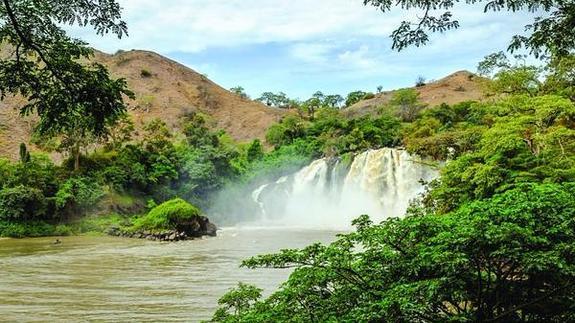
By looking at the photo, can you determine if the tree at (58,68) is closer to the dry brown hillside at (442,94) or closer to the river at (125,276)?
the river at (125,276)

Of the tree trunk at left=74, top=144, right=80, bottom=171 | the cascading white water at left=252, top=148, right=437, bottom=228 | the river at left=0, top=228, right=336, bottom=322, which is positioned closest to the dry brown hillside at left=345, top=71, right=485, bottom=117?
the cascading white water at left=252, top=148, right=437, bottom=228

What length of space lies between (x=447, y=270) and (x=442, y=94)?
75.2 metres

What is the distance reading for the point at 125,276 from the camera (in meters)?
18.3

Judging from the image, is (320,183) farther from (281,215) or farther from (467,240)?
(467,240)

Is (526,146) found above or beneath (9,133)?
beneath

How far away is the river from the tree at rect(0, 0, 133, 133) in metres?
6.59

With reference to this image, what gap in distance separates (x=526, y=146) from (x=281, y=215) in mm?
29885

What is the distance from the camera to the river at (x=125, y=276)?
502 inches

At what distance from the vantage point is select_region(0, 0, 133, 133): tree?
623cm

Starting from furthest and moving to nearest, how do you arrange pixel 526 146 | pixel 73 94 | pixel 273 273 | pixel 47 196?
pixel 47 196
pixel 273 273
pixel 526 146
pixel 73 94

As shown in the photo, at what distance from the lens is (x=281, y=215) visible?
43500 millimetres

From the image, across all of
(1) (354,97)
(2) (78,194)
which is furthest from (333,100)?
(2) (78,194)

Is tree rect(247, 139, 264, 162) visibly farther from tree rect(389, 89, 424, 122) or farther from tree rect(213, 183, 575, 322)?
tree rect(213, 183, 575, 322)

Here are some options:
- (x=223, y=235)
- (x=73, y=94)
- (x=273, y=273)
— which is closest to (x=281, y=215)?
(x=223, y=235)
